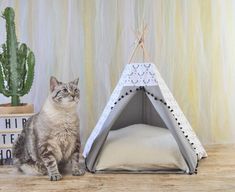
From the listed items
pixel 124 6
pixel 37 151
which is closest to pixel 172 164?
pixel 37 151

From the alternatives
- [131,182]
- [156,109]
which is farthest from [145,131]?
[131,182]

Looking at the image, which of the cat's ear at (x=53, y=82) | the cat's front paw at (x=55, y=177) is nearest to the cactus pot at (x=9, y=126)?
the cat's ear at (x=53, y=82)

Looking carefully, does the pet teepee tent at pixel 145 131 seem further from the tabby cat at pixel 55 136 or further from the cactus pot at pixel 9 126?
the cactus pot at pixel 9 126

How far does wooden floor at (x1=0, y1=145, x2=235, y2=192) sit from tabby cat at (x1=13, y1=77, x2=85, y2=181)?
73mm

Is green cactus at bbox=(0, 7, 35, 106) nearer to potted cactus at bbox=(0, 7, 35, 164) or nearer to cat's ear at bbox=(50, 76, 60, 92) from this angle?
potted cactus at bbox=(0, 7, 35, 164)

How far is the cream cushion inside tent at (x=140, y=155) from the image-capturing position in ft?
→ 5.58

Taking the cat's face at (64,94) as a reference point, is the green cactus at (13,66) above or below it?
above

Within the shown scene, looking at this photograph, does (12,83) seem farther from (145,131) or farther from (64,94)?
(145,131)

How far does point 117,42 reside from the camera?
7.50 feet

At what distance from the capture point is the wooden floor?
146 cm

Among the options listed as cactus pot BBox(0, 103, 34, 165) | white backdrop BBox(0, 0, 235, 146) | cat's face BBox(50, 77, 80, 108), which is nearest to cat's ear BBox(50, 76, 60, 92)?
cat's face BBox(50, 77, 80, 108)

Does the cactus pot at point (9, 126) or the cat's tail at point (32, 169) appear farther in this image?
the cactus pot at point (9, 126)

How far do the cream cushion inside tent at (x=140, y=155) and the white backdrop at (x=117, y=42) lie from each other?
57 centimetres

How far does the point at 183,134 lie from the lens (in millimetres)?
1775
